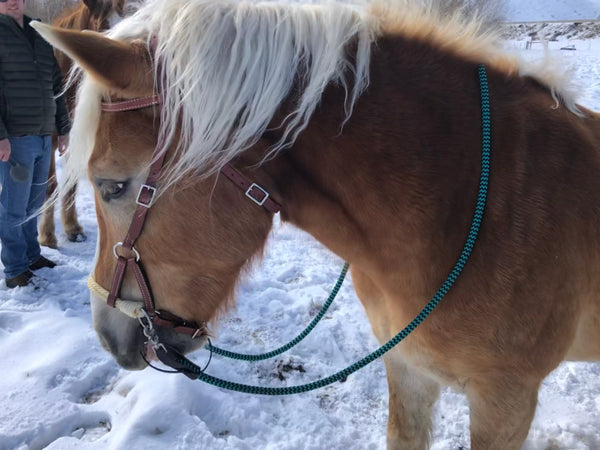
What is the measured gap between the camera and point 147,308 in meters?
1.37

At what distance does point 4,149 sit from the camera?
3164 mm


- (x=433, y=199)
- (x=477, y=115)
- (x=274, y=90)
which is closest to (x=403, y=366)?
(x=433, y=199)

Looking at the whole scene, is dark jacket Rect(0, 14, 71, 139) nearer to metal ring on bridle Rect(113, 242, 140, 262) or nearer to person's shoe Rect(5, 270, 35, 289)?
person's shoe Rect(5, 270, 35, 289)

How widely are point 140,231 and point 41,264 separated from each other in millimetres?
3273

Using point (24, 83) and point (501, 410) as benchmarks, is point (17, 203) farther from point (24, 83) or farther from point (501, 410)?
point (501, 410)

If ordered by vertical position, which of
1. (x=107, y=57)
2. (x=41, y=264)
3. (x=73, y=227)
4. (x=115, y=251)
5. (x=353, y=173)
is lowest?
(x=73, y=227)

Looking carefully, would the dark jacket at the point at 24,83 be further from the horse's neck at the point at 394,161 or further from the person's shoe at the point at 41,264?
the horse's neck at the point at 394,161

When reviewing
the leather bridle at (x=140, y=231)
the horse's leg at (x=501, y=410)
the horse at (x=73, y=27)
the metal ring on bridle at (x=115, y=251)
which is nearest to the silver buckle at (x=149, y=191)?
the leather bridle at (x=140, y=231)

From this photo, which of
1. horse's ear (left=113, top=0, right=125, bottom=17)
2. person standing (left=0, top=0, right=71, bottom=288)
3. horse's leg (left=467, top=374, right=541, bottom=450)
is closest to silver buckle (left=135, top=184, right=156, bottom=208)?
horse's leg (left=467, top=374, right=541, bottom=450)

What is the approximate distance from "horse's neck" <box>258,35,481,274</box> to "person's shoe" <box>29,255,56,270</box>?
3.43 metres

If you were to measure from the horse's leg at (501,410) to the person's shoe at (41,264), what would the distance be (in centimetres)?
380

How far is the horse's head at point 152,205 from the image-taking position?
45.1 inches

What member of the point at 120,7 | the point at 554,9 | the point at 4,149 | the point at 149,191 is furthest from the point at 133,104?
the point at 554,9

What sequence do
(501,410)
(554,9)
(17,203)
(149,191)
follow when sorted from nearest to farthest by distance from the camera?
1. (149,191)
2. (501,410)
3. (17,203)
4. (554,9)
